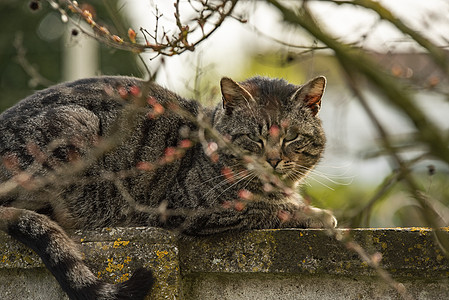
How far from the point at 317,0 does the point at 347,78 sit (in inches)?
17.7

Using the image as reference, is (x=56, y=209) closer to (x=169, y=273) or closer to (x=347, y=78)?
(x=169, y=273)

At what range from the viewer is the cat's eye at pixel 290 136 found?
3.45m

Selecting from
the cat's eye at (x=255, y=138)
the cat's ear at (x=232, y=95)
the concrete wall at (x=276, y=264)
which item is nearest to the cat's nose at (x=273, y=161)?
the cat's eye at (x=255, y=138)

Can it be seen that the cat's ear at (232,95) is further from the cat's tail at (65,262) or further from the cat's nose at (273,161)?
the cat's tail at (65,262)

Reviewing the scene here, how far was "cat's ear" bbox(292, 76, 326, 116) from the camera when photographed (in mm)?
3424

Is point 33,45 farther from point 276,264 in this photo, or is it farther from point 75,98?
point 276,264

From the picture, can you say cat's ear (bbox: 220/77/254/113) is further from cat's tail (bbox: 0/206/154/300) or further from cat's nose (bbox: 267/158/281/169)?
cat's tail (bbox: 0/206/154/300)

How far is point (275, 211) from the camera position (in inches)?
131

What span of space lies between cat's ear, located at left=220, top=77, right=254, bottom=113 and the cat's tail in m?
1.20

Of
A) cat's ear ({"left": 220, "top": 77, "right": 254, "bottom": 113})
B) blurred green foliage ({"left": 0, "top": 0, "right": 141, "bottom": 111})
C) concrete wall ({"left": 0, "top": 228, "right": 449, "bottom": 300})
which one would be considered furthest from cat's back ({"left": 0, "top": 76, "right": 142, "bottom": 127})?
blurred green foliage ({"left": 0, "top": 0, "right": 141, "bottom": 111})

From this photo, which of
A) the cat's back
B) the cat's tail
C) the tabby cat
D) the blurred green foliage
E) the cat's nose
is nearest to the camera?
the cat's tail

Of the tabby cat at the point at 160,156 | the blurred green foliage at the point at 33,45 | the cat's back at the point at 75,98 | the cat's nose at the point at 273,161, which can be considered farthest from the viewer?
the blurred green foliage at the point at 33,45

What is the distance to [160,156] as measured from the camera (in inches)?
138

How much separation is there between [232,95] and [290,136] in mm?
396
